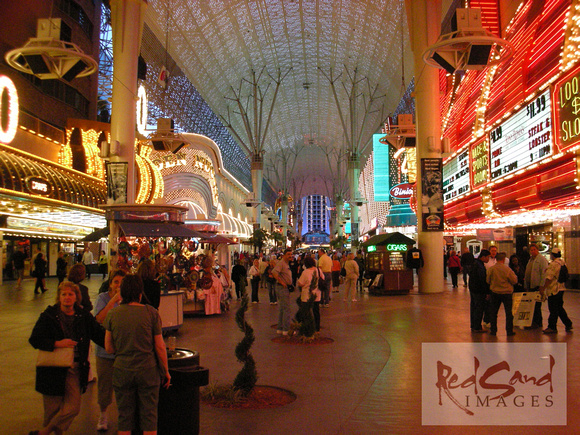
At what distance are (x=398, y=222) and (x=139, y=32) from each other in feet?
81.5

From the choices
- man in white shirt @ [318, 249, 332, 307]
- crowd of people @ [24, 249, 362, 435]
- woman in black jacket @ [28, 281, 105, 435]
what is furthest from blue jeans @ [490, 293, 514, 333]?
woman in black jacket @ [28, 281, 105, 435]

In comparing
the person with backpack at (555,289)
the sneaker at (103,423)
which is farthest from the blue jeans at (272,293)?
Result: the sneaker at (103,423)

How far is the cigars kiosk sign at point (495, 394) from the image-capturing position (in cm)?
482

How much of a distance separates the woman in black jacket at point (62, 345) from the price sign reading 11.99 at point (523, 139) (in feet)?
39.5

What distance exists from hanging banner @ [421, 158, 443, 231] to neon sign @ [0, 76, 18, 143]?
47.0 ft

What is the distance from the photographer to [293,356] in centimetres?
800

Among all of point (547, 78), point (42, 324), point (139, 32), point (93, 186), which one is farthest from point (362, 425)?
point (93, 186)

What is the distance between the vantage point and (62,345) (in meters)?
4.01

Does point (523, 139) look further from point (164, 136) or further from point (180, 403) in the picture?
point (180, 403)

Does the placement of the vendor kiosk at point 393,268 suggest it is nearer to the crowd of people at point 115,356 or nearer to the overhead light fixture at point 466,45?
the overhead light fixture at point 466,45

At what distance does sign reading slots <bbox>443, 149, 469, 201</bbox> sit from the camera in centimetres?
2242

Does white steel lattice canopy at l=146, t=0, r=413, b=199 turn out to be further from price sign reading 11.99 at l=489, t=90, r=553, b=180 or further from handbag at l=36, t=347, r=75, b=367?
handbag at l=36, t=347, r=75, b=367

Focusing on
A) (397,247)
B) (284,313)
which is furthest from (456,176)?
(284,313)

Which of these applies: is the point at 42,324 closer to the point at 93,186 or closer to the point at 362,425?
the point at 362,425
